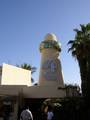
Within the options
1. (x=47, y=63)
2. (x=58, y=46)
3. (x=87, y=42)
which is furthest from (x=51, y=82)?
(x=87, y=42)

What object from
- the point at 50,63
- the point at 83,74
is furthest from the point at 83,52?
the point at 50,63

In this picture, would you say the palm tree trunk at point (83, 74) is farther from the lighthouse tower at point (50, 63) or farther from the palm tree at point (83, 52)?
the lighthouse tower at point (50, 63)

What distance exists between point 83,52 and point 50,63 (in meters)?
7.31

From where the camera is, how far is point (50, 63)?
125 ft

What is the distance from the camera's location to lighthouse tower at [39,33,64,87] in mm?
37375

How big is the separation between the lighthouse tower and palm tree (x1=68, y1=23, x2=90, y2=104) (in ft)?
16.3

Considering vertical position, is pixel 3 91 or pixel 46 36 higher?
pixel 46 36

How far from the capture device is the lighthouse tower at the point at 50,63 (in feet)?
123

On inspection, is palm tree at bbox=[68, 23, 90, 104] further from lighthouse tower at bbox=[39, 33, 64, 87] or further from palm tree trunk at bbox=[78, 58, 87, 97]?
lighthouse tower at bbox=[39, 33, 64, 87]

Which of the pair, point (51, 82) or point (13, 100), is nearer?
point (13, 100)

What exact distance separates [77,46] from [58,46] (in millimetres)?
6764

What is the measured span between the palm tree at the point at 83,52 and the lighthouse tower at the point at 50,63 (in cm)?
497

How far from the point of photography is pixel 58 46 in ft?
128

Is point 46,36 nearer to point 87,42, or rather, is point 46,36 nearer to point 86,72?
point 87,42
